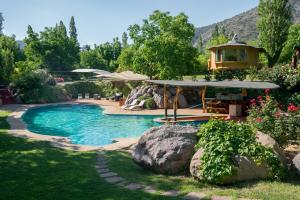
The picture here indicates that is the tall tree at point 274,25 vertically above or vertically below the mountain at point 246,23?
below

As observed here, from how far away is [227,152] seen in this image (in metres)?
7.79

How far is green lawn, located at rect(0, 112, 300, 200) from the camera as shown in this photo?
22.9 feet

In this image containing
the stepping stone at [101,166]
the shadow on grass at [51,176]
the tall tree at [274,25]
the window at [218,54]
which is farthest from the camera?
the tall tree at [274,25]

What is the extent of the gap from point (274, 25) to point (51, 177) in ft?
125

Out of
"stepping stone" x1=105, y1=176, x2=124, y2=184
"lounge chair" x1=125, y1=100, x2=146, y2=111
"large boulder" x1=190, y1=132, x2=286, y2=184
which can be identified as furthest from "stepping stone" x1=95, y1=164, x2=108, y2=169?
"lounge chair" x1=125, y1=100, x2=146, y2=111

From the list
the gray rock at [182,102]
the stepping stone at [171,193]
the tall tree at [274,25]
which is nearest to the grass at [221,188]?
the stepping stone at [171,193]

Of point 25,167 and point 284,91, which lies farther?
point 284,91

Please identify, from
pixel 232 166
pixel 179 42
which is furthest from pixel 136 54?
pixel 232 166

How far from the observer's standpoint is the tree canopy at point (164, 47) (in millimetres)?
31078

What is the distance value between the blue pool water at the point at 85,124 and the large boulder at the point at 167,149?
7.66m

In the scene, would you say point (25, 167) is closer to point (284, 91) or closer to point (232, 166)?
point (232, 166)

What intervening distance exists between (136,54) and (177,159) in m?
27.5

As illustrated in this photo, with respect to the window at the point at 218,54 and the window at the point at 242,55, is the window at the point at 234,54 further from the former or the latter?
the window at the point at 218,54

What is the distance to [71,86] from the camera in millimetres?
40562
